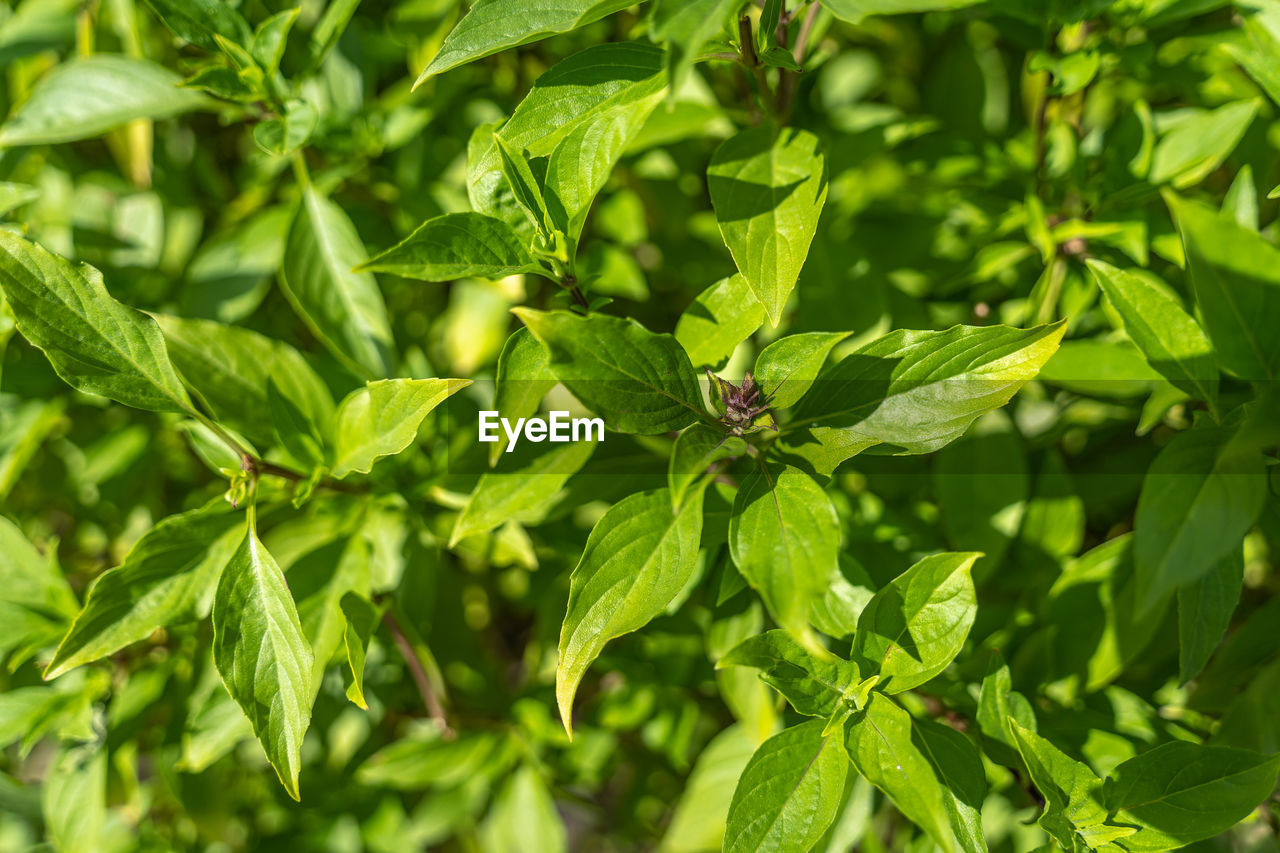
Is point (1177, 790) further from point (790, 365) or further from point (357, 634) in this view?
point (357, 634)

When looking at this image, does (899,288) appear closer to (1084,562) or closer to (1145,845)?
(1084,562)

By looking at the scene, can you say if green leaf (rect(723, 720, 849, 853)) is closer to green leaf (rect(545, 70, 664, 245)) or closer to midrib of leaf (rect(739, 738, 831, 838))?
midrib of leaf (rect(739, 738, 831, 838))

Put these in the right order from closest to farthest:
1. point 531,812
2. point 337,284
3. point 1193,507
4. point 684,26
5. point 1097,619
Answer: point 684,26 < point 1193,507 < point 1097,619 < point 337,284 < point 531,812

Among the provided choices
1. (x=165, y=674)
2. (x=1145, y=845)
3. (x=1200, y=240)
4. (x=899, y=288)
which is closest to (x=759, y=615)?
(x=1145, y=845)

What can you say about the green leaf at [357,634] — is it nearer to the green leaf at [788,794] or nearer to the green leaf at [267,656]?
the green leaf at [267,656]

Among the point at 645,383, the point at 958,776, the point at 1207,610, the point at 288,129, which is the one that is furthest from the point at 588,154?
the point at 1207,610

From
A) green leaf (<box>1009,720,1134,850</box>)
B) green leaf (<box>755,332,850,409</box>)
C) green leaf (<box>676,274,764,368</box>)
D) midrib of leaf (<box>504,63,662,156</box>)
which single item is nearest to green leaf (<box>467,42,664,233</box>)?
midrib of leaf (<box>504,63,662,156</box>)
